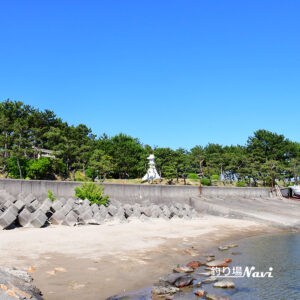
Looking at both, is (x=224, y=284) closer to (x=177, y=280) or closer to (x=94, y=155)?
(x=177, y=280)

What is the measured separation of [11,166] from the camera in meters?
42.8

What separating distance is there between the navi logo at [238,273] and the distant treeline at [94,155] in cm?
3574

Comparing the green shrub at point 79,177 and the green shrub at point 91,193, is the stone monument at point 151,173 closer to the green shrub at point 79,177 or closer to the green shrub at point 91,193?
the green shrub at point 79,177

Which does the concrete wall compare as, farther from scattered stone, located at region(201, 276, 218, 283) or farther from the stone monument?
the stone monument

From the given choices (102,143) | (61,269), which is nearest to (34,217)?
(61,269)

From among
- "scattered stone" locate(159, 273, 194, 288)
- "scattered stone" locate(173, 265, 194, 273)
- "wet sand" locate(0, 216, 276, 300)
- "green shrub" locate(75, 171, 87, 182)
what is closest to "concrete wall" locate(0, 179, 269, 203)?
"wet sand" locate(0, 216, 276, 300)

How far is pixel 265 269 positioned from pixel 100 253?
5.96 meters

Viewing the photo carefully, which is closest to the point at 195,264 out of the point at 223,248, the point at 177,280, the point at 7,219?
the point at 177,280

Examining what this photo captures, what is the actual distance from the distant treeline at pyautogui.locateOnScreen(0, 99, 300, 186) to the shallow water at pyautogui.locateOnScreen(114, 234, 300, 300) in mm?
32017

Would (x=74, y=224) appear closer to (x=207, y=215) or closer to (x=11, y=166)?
(x=207, y=215)

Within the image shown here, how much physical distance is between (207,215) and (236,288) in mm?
19828

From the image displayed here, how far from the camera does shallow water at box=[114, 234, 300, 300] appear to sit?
8.05 m

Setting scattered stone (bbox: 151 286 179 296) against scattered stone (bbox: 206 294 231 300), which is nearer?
scattered stone (bbox: 206 294 231 300)

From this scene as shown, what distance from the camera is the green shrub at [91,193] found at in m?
23.1
